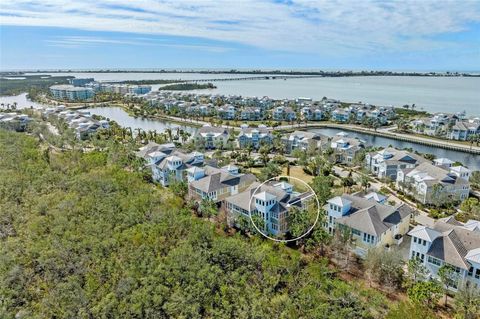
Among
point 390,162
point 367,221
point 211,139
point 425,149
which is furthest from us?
point 425,149

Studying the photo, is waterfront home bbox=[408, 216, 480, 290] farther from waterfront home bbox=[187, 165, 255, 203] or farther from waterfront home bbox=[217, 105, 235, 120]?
waterfront home bbox=[217, 105, 235, 120]

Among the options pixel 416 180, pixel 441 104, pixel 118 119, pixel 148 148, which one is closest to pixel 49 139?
pixel 148 148

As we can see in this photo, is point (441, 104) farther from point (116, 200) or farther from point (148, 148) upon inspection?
point (116, 200)

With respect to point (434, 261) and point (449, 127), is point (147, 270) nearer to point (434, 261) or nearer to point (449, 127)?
point (434, 261)

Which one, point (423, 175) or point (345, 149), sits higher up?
point (345, 149)

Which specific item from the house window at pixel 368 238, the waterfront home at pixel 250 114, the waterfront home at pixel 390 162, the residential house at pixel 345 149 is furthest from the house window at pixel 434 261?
the waterfront home at pixel 250 114

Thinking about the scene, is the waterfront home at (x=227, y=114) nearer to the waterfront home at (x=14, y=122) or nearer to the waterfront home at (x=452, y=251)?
the waterfront home at (x=14, y=122)

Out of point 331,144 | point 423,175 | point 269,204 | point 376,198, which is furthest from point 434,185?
point 331,144

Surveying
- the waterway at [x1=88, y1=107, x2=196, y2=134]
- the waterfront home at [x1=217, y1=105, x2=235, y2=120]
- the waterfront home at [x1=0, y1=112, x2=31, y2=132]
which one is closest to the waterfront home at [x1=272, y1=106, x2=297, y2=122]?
the waterfront home at [x1=217, y1=105, x2=235, y2=120]
